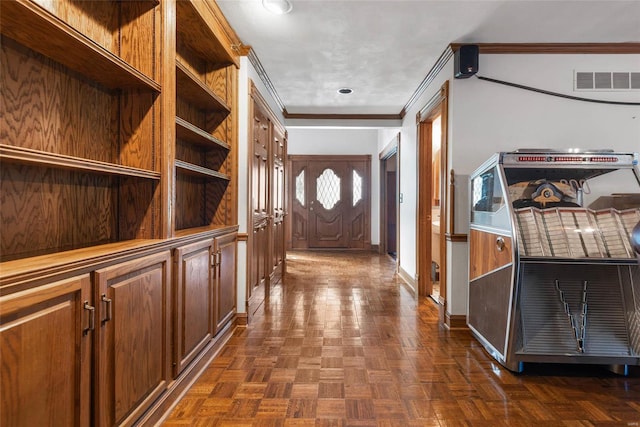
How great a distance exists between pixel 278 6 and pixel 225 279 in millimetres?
1935

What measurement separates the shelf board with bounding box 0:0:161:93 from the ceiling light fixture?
1068mm

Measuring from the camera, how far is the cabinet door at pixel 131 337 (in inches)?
49.9

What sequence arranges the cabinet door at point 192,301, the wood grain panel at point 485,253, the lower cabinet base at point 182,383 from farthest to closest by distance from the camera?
the wood grain panel at point 485,253, the cabinet door at point 192,301, the lower cabinet base at point 182,383

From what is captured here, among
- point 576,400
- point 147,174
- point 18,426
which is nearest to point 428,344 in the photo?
point 576,400

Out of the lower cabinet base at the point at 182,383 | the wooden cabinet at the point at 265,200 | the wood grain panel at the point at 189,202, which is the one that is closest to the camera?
the lower cabinet base at the point at 182,383

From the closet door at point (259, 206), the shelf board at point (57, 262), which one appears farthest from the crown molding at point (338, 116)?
the shelf board at point (57, 262)

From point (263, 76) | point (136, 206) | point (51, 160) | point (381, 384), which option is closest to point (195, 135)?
point (136, 206)

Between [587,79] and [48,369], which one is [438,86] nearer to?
[587,79]

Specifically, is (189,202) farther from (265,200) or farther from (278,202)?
(278,202)

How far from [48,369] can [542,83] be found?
139 inches

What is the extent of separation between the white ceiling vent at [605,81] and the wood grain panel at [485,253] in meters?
1.52

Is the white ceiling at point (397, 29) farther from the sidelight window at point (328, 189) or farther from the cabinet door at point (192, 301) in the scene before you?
the sidelight window at point (328, 189)

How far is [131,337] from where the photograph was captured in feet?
4.77

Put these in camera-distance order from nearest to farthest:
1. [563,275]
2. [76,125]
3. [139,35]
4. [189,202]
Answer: [76,125]
[139,35]
[563,275]
[189,202]
